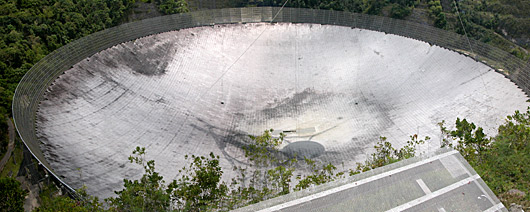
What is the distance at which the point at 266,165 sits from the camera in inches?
601

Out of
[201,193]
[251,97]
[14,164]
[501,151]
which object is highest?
[251,97]

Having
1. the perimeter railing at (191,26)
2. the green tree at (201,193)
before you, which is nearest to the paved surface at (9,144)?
the perimeter railing at (191,26)

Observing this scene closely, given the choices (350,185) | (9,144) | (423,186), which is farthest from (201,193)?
(9,144)

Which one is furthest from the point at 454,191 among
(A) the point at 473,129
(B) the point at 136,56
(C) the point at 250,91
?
(B) the point at 136,56

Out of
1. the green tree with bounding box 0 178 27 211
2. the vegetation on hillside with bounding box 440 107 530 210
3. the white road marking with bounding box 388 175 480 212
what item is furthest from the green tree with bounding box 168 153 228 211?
the vegetation on hillside with bounding box 440 107 530 210

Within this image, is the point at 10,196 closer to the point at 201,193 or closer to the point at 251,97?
the point at 201,193

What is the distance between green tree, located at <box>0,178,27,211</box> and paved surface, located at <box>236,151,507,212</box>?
10.6 meters

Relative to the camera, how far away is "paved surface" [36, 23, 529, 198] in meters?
15.6

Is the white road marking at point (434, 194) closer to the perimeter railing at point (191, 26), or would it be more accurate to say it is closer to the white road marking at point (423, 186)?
the white road marking at point (423, 186)

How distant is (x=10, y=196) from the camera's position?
632 inches

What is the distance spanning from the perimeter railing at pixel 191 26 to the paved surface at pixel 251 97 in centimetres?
58

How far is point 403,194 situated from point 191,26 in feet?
56.2

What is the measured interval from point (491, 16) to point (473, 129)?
34.1 m

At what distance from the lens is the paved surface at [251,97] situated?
51.1 ft
